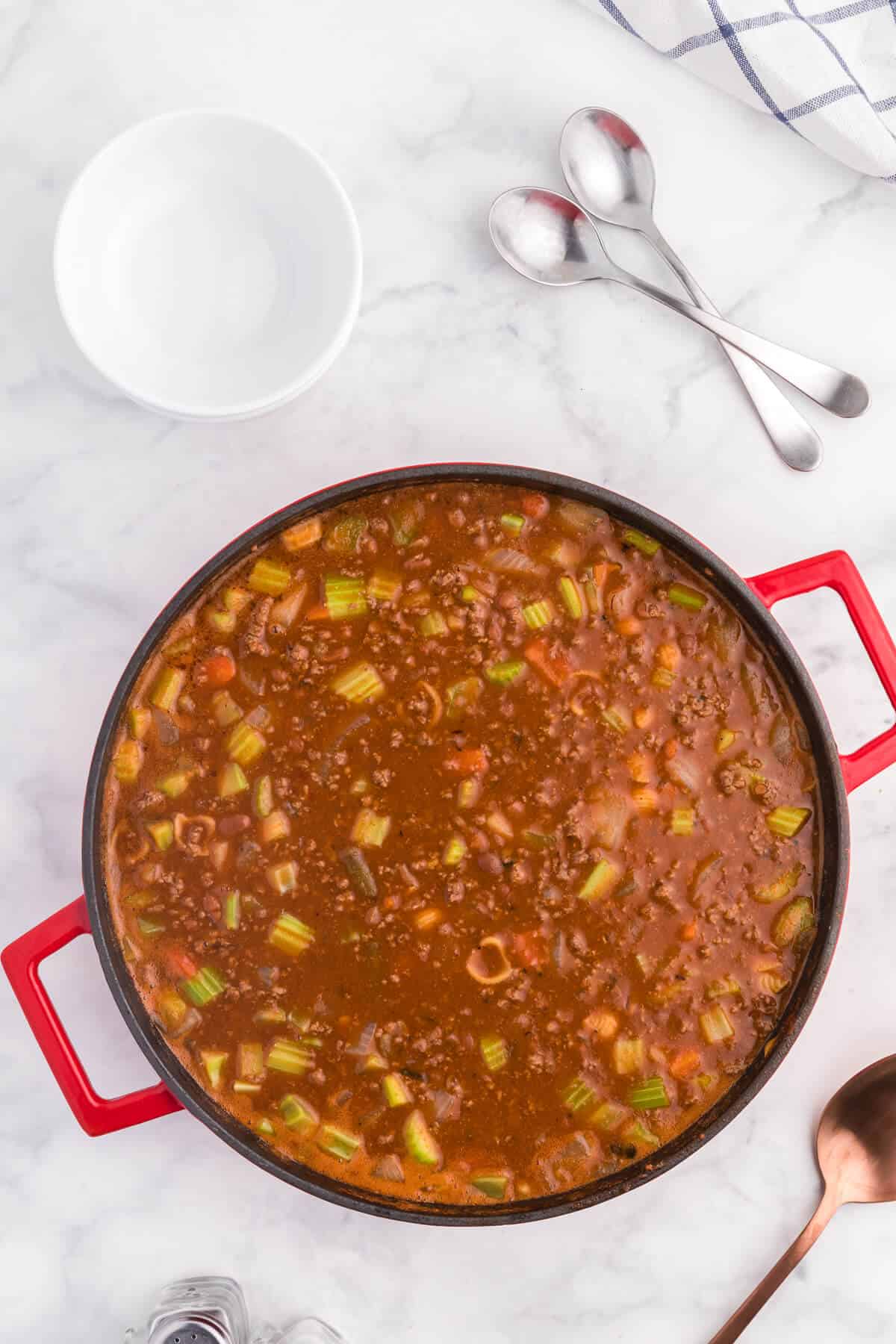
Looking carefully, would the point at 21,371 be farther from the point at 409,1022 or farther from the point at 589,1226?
the point at 589,1226

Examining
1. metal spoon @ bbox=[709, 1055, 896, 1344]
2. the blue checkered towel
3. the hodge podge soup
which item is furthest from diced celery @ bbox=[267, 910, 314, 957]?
the blue checkered towel

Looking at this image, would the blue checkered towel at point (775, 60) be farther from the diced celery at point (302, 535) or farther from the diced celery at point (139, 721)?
the diced celery at point (139, 721)

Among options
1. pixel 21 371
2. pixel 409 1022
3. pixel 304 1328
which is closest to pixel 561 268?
pixel 21 371

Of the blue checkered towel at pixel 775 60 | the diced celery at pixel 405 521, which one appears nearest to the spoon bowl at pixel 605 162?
the blue checkered towel at pixel 775 60

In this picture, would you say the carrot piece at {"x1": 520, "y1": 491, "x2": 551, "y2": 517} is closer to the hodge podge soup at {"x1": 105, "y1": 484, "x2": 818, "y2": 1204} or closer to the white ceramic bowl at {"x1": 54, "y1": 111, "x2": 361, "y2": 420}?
the hodge podge soup at {"x1": 105, "y1": 484, "x2": 818, "y2": 1204}

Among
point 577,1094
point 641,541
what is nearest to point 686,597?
point 641,541

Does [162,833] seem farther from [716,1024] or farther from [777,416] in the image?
[777,416]
